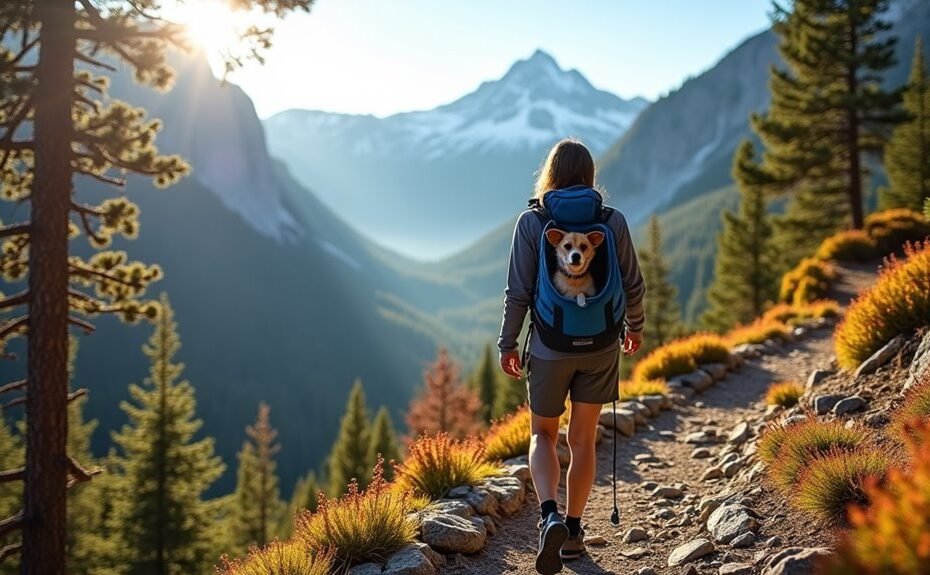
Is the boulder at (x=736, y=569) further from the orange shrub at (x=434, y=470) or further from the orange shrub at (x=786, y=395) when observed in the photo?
the orange shrub at (x=786, y=395)

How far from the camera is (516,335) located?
3.83 meters

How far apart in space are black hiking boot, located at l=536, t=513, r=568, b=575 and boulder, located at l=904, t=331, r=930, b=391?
10.4ft

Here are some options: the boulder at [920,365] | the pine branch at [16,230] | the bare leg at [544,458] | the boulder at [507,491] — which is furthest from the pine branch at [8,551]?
the boulder at [920,365]

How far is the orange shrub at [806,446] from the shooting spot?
14.2ft

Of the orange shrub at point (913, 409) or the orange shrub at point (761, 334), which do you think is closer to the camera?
the orange shrub at point (913, 409)

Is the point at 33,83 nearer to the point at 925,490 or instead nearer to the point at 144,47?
the point at 144,47

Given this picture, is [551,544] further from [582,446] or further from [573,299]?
[573,299]

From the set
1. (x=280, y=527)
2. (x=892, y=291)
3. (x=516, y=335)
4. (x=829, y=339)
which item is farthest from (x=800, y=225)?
(x=280, y=527)

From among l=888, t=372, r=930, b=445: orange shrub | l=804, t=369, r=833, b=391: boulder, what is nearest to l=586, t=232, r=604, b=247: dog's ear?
l=888, t=372, r=930, b=445: orange shrub

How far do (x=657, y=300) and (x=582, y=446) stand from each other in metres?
29.6

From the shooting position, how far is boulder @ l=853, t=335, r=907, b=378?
6.04m

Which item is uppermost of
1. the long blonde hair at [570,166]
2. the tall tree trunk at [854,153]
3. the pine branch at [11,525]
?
the tall tree trunk at [854,153]

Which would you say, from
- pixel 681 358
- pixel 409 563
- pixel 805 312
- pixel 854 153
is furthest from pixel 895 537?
pixel 854 153

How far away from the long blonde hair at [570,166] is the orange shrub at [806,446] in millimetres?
2466
